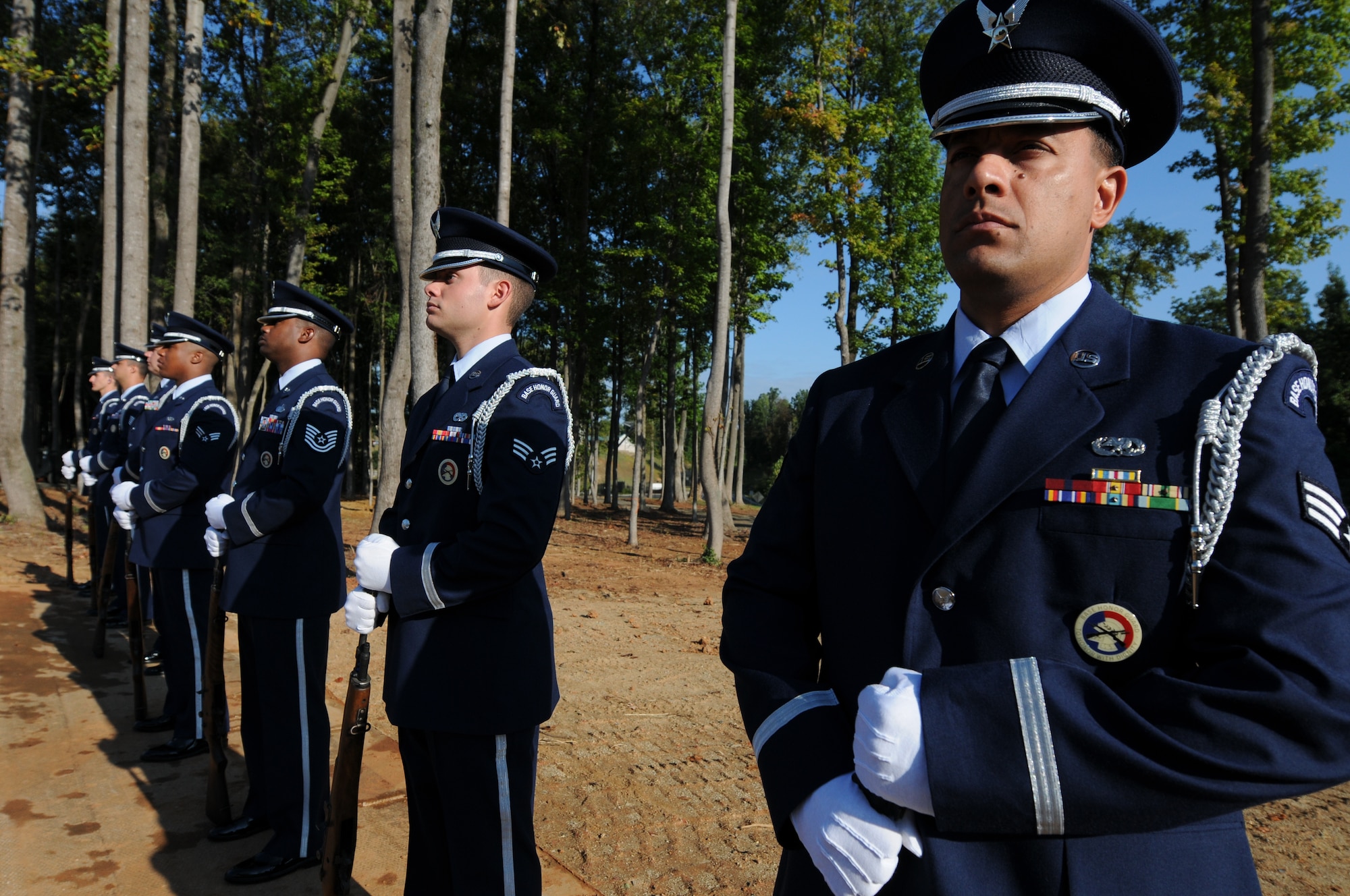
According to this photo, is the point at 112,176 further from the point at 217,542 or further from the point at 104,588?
the point at 217,542

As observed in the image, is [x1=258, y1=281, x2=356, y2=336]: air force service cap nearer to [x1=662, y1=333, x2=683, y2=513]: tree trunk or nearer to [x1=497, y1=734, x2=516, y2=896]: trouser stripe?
[x1=497, y1=734, x2=516, y2=896]: trouser stripe

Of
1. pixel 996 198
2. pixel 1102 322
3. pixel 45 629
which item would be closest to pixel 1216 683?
pixel 1102 322

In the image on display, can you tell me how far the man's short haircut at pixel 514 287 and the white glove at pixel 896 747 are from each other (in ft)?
7.24

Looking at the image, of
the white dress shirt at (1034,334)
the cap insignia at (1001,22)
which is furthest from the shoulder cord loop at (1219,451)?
the cap insignia at (1001,22)

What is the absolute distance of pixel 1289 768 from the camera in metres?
1.01

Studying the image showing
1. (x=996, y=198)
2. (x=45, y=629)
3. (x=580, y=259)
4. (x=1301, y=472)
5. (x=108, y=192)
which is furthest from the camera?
(x=580, y=259)

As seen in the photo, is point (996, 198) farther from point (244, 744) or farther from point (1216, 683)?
point (244, 744)

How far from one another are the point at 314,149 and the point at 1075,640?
20576mm

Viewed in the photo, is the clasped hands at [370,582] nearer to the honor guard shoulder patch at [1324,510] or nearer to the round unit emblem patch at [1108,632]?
the round unit emblem patch at [1108,632]

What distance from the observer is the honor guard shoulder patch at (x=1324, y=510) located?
107 cm

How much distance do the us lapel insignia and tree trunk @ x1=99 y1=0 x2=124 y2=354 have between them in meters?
15.2

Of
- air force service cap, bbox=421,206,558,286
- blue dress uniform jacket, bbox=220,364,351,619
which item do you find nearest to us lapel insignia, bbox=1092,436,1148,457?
air force service cap, bbox=421,206,558,286

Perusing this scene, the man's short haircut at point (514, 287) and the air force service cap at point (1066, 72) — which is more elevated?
the air force service cap at point (1066, 72)

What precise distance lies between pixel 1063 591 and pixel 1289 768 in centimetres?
33
